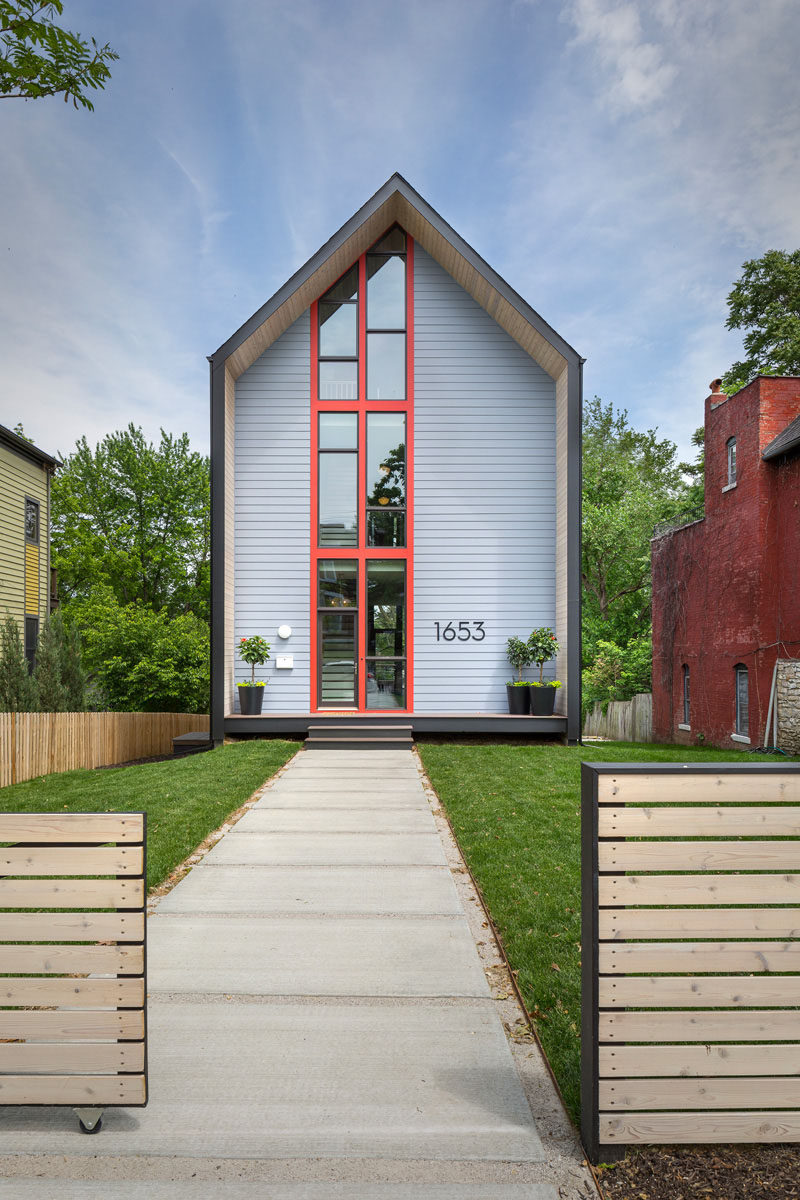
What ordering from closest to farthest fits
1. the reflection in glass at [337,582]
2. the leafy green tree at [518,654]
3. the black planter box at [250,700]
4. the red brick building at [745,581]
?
the black planter box at [250,700]
the leafy green tree at [518,654]
the reflection in glass at [337,582]
the red brick building at [745,581]

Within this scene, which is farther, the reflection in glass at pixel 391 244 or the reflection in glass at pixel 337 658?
the reflection in glass at pixel 391 244

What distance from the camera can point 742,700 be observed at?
53.7 ft

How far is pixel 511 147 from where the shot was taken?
18.4 m

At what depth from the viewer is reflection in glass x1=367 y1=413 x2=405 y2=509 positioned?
554 inches

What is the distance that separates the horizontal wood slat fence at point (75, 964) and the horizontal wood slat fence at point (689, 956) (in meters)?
1.45

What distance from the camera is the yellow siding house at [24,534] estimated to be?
18188mm

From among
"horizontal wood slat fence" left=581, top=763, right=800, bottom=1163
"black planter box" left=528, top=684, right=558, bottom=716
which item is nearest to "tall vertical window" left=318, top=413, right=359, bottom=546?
"black planter box" left=528, top=684, right=558, bottom=716

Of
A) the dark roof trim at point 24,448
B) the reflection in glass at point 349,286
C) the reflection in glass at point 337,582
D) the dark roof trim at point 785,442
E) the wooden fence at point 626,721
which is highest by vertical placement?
the reflection in glass at point 349,286

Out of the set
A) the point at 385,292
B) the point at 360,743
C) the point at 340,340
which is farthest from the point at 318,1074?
the point at 385,292

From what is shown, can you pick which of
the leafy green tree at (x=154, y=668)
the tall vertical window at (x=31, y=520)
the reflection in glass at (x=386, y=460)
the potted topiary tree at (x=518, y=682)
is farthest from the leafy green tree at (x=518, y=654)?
the tall vertical window at (x=31, y=520)

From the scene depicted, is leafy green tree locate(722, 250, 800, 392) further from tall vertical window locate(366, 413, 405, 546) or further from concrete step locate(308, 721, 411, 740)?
concrete step locate(308, 721, 411, 740)

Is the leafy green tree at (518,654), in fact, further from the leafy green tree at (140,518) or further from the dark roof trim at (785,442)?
the leafy green tree at (140,518)

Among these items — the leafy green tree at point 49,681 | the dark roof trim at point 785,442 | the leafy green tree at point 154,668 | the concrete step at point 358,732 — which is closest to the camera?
the concrete step at point 358,732

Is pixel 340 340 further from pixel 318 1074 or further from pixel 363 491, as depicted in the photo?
pixel 318 1074
